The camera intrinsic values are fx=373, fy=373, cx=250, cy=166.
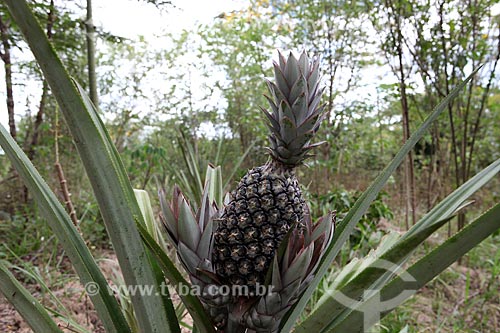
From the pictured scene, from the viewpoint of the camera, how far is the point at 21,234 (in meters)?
2.26

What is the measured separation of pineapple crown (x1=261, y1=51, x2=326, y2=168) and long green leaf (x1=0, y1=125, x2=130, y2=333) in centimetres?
29

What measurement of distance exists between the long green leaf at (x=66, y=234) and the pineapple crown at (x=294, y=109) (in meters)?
0.29

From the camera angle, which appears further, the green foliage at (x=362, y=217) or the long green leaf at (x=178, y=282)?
the green foliage at (x=362, y=217)

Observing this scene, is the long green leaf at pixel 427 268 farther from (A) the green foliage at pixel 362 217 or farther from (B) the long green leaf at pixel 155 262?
(A) the green foliage at pixel 362 217

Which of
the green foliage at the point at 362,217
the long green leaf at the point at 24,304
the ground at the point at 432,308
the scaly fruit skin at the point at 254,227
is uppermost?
the scaly fruit skin at the point at 254,227

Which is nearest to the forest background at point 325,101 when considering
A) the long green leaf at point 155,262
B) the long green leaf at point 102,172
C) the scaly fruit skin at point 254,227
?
the long green leaf at point 155,262

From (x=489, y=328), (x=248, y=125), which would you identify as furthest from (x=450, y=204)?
(x=248, y=125)

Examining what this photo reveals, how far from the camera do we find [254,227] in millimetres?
508

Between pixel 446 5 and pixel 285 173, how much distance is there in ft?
8.35

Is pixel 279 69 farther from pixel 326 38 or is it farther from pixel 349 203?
pixel 326 38

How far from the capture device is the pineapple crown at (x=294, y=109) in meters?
0.52

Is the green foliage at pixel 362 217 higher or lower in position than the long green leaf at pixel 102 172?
lower

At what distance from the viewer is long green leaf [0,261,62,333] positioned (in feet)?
1.43

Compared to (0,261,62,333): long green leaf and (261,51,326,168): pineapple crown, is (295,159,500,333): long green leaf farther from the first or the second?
(0,261,62,333): long green leaf
